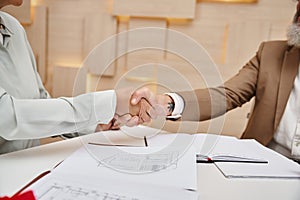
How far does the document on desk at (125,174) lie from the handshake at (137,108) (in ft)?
0.43

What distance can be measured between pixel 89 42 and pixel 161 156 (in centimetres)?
113

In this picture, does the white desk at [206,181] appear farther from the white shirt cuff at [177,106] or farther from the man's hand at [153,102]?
the white shirt cuff at [177,106]

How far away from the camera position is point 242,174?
69cm

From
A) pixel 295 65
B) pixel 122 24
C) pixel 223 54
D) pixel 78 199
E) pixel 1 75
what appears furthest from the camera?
pixel 122 24

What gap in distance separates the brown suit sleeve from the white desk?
50 centimetres

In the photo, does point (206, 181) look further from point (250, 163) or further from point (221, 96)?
point (221, 96)

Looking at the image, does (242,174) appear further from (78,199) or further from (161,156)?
(78,199)

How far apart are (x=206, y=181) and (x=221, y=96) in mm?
681

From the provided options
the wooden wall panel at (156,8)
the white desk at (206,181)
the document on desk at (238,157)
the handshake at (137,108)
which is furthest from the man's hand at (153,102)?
the wooden wall panel at (156,8)

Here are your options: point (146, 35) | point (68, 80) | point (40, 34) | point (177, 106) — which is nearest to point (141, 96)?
point (177, 106)

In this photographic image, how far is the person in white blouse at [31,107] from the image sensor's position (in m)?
0.70

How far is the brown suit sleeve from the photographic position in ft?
4.01

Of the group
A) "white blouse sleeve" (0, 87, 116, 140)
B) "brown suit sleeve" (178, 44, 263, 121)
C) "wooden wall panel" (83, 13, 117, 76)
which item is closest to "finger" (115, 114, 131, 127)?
"white blouse sleeve" (0, 87, 116, 140)

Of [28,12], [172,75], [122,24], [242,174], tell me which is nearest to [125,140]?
[242,174]
